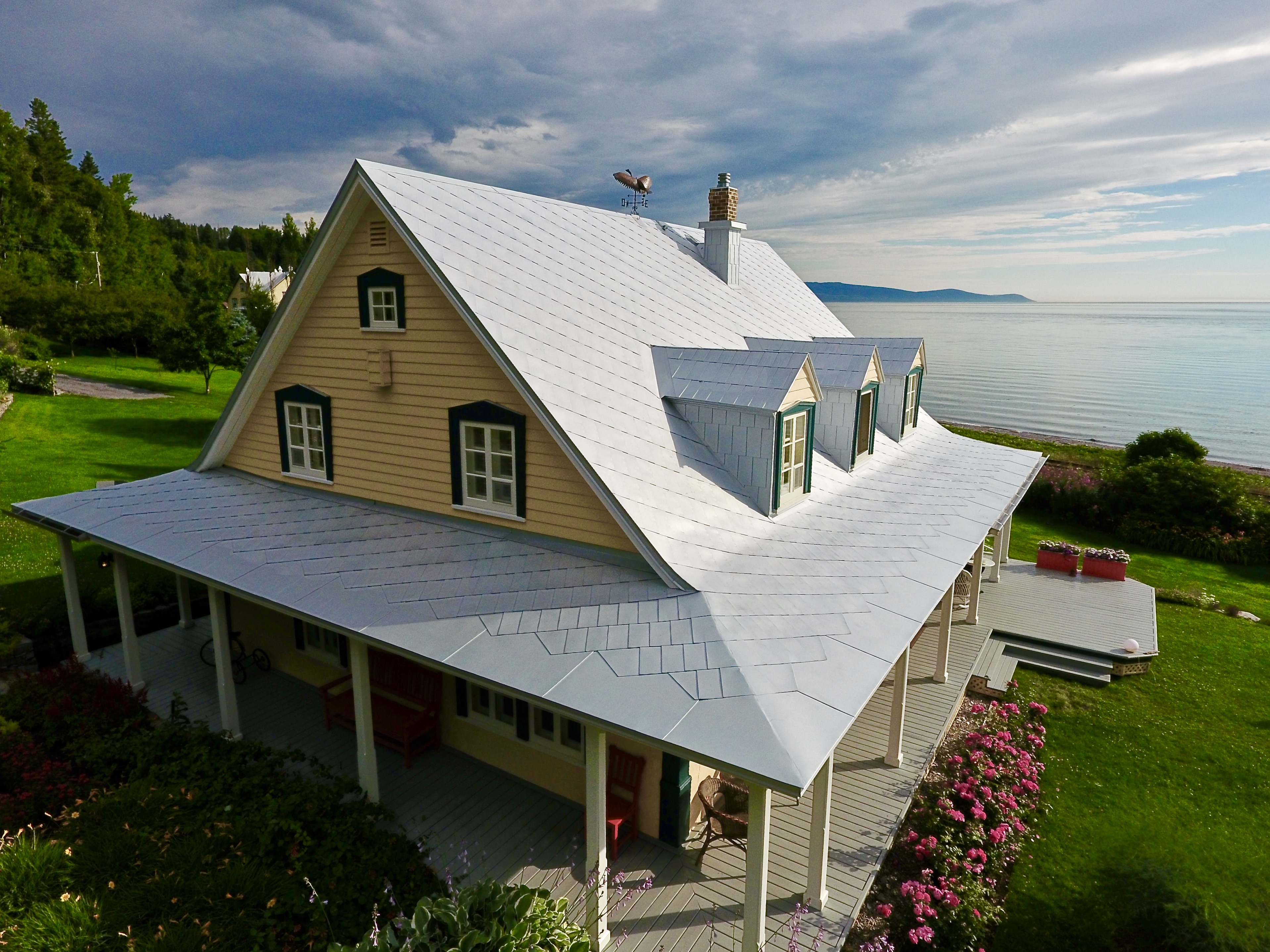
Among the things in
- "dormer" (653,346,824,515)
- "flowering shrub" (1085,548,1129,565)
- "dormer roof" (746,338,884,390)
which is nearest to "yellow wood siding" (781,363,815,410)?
"dormer" (653,346,824,515)

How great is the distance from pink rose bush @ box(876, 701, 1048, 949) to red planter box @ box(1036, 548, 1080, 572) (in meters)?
9.54

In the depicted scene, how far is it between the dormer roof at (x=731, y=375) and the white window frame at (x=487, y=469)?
2.72 meters

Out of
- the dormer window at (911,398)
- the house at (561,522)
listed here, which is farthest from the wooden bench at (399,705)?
the dormer window at (911,398)

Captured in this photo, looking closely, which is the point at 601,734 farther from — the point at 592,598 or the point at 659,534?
the point at 659,534

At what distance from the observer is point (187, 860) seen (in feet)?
27.2

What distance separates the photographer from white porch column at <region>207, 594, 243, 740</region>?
34.8ft

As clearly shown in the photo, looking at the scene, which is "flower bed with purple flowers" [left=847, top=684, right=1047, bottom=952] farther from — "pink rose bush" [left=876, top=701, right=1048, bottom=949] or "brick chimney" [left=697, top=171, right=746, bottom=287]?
"brick chimney" [left=697, top=171, right=746, bottom=287]

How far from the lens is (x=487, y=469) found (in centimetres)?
1020

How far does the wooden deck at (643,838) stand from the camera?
26.4 ft

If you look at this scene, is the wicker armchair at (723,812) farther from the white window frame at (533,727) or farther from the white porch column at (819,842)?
the white window frame at (533,727)

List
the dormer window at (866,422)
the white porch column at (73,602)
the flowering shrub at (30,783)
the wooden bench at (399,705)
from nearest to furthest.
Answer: the flowering shrub at (30,783)
the wooden bench at (399,705)
the white porch column at (73,602)
the dormer window at (866,422)

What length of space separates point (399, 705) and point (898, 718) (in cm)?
792

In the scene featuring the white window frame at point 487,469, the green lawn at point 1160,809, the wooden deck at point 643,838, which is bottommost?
the green lawn at point 1160,809

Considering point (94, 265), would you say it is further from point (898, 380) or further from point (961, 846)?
point (961, 846)
